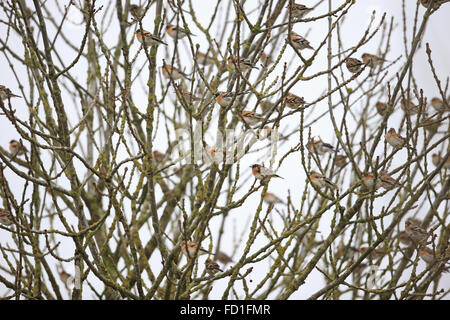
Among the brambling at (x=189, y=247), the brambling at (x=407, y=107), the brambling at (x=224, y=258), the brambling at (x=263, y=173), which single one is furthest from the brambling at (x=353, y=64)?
the brambling at (x=224, y=258)

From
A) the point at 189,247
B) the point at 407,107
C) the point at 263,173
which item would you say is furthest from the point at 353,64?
the point at 189,247

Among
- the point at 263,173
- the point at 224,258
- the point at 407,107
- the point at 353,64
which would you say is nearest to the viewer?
the point at 407,107

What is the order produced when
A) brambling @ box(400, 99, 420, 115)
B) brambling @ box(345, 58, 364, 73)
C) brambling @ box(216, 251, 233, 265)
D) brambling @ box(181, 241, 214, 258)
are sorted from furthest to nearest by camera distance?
brambling @ box(216, 251, 233, 265), brambling @ box(345, 58, 364, 73), brambling @ box(400, 99, 420, 115), brambling @ box(181, 241, 214, 258)

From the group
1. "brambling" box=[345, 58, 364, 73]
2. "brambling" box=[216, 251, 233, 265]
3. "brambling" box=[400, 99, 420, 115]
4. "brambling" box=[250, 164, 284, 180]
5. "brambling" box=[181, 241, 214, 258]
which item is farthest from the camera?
"brambling" box=[216, 251, 233, 265]

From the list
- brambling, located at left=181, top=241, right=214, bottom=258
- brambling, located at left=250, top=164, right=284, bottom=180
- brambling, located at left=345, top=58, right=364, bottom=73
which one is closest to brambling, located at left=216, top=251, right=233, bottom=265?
brambling, located at left=181, top=241, right=214, bottom=258

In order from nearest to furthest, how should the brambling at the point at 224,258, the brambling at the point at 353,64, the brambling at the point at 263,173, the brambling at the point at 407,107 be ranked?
1. the brambling at the point at 407,107
2. the brambling at the point at 263,173
3. the brambling at the point at 353,64
4. the brambling at the point at 224,258

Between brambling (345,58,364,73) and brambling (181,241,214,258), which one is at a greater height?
brambling (345,58,364,73)

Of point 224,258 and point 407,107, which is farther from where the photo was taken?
point 224,258

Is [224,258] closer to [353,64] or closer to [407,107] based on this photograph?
[353,64]

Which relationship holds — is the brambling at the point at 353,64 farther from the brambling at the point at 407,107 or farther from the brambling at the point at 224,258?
the brambling at the point at 224,258

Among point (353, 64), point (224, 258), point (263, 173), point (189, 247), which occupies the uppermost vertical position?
point (353, 64)

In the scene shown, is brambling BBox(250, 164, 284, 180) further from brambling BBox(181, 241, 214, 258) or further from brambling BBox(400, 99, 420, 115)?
brambling BBox(400, 99, 420, 115)
